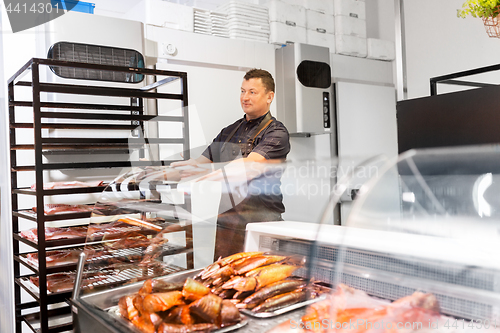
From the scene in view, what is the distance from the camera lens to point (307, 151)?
153 inches

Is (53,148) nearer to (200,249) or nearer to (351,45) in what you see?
(200,249)

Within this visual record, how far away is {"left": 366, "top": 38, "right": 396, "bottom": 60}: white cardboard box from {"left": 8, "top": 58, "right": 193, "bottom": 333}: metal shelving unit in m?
2.54

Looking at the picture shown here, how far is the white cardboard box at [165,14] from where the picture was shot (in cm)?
307

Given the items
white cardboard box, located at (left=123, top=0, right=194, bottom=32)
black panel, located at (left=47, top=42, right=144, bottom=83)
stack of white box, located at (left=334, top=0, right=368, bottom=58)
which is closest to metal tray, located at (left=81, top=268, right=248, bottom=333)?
black panel, located at (left=47, top=42, right=144, bottom=83)

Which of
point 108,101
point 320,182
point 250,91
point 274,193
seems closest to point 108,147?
point 108,101

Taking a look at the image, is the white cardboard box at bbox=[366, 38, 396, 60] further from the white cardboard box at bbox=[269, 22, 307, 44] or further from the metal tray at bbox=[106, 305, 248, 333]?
the metal tray at bbox=[106, 305, 248, 333]

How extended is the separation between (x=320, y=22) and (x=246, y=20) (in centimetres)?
87

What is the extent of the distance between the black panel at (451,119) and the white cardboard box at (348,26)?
1.89 m

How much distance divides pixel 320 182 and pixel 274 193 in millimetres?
168

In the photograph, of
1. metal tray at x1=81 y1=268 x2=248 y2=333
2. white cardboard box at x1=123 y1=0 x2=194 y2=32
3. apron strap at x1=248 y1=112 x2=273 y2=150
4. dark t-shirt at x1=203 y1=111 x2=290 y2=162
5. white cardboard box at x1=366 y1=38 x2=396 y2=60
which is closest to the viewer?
metal tray at x1=81 y1=268 x2=248 y2=333

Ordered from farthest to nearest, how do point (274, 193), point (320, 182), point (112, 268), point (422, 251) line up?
point (112, 268)
point (274, 193)
point (320, 182)
point (422, 251)

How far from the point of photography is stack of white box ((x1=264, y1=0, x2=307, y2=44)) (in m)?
3.58

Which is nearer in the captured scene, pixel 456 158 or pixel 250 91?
pixel 456 158

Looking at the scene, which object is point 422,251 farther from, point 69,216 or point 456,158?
point 69,216
